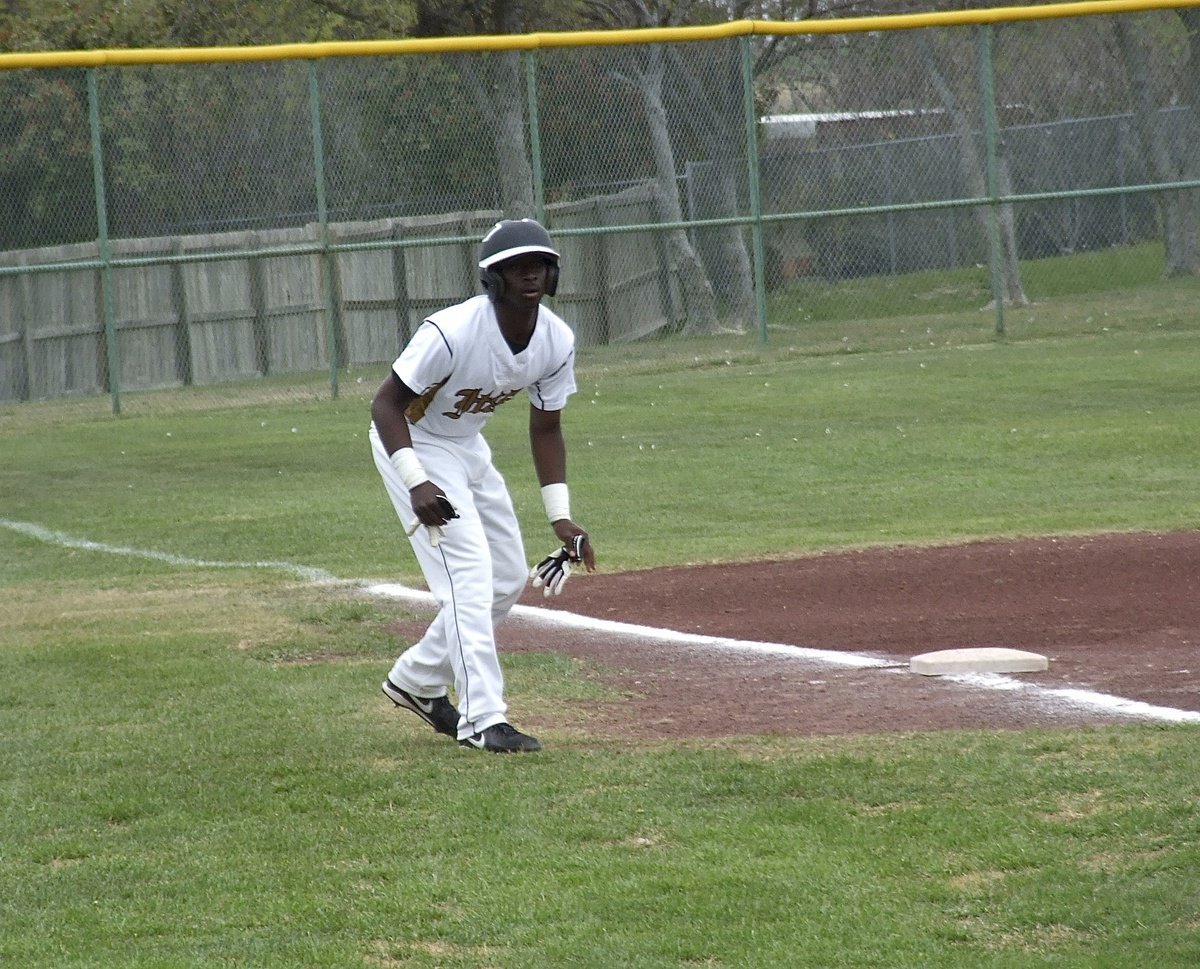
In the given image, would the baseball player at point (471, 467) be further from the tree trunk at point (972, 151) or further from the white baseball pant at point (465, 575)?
the tree trunk at point (972, 151)

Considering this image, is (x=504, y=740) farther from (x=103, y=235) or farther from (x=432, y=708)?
(x=103, y=235)

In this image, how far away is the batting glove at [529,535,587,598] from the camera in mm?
6219

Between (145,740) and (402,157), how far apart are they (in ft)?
39.1

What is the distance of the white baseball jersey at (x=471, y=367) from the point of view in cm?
587

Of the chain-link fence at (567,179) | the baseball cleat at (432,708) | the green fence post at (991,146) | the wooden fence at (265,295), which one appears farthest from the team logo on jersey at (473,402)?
the green fence post at (991,146)

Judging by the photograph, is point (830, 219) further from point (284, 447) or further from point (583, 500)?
point (583, 500)

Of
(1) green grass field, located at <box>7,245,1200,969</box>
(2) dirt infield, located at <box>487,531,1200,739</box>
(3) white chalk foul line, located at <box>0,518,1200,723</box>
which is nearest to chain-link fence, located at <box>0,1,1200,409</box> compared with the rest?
(1) green grass field, located at <box>7,245,1200,969</box>

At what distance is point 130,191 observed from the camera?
16.9m

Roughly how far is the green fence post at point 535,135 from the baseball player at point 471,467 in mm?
11486

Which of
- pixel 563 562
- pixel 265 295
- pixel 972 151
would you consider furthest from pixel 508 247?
pixel 972 151

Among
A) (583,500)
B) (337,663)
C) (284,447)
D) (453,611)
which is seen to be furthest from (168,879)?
(284,447)

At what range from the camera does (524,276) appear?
→ 5.83 metres

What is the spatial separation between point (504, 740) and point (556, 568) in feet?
2.34

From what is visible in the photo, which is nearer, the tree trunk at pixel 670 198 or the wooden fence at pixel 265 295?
the wooden fence at pixel 265 295
